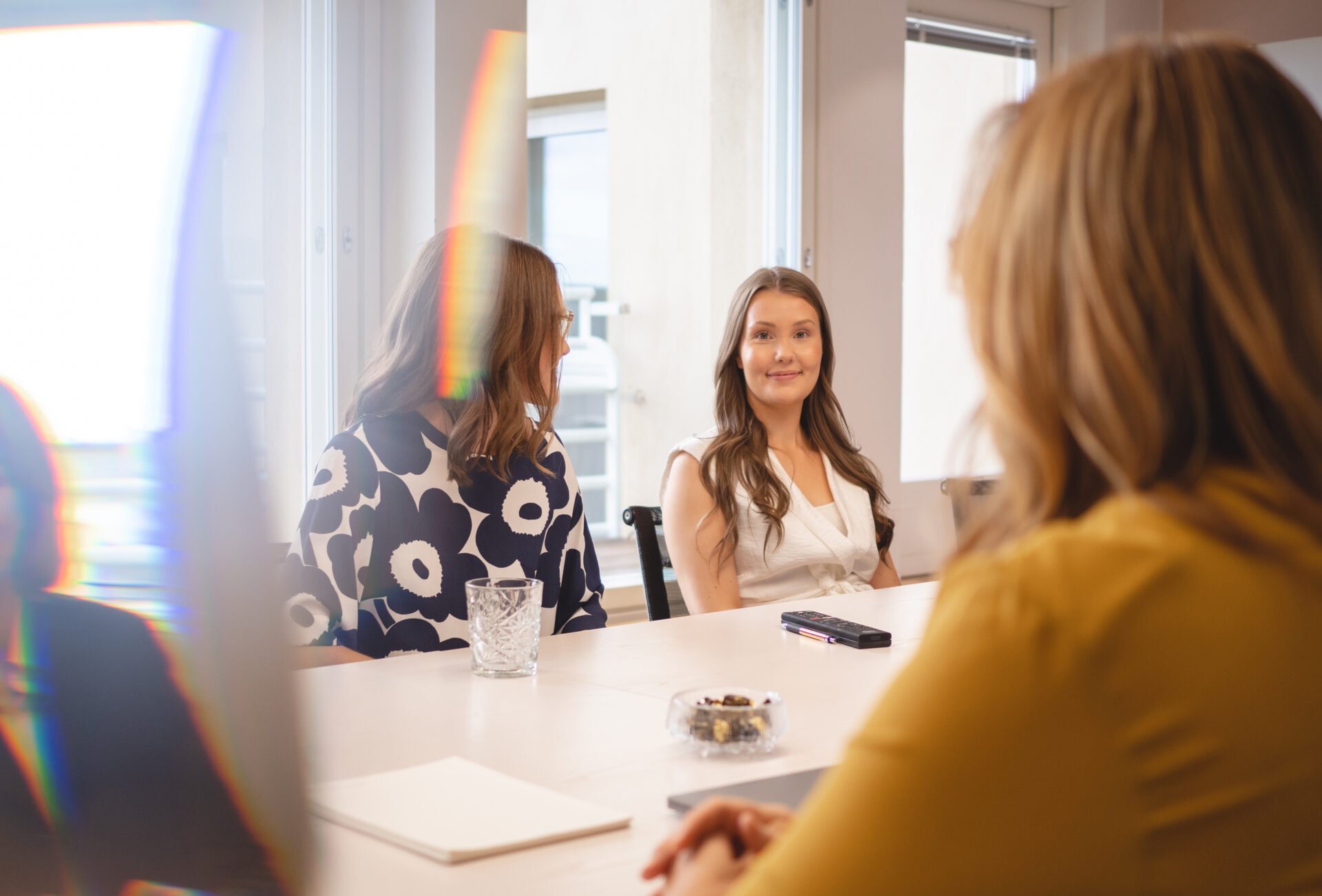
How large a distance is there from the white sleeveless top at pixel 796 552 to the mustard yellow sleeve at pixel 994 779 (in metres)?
1.90

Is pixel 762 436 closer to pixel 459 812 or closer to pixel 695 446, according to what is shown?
pixel 695 446

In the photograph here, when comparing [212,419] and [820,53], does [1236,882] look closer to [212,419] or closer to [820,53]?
[212,419]

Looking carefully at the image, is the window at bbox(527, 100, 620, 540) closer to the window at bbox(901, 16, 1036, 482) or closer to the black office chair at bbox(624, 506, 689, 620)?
the window at bbox(901, 16, 1036, 482)

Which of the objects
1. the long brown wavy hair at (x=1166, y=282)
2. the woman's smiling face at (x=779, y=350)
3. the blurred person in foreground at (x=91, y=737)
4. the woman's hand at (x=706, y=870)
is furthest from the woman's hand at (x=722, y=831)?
the woman's smiling face at (x=779, y=350)

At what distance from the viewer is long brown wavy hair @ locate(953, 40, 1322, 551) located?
2.08ft

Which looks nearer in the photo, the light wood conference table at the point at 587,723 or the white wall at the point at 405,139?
the light wood conference table at the point at 587,723

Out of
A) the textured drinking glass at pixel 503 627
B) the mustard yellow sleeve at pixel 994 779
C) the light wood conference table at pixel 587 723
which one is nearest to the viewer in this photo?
the mustard yellow sleeve at pixel 994 779

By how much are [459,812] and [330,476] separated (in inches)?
41.5

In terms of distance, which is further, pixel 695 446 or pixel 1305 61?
pixel 1305 61

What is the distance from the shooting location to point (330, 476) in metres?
2.01

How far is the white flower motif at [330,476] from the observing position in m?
2.00

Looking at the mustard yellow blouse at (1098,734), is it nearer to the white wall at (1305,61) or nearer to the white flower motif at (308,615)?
the white flower motif at (308,615)

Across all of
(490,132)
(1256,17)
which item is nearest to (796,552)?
(490,132)

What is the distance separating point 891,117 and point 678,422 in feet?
4.39
